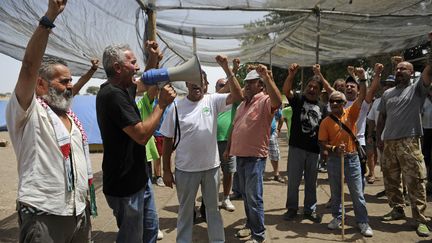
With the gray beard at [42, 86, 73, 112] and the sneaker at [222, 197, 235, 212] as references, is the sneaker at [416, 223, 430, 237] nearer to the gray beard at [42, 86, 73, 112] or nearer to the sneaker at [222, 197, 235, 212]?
the sneaker at [222, 197, 235, 212]

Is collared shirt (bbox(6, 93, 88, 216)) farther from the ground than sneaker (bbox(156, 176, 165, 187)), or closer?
farther from the ground

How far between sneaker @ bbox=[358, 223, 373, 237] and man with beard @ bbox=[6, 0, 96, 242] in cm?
318

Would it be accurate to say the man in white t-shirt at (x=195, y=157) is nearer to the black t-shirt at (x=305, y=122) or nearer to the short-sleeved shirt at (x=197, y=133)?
the short-sleeved shirt at (x=197, y=133)

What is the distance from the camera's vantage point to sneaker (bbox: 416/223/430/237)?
409 cm

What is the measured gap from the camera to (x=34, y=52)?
5.92 feet

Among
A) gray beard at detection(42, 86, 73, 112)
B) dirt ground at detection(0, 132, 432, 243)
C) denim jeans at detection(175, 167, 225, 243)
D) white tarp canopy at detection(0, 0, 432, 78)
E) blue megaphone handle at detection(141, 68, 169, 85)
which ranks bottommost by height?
dirt ground at detection(0, 132, 432, 243)

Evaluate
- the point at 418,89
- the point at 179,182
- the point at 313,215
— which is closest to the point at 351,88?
the point at 418,89

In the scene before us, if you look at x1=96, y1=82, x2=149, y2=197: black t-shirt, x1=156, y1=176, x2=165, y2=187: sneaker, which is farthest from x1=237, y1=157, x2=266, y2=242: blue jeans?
x1=156, y1=176, x2=165, y2=187: sneaker

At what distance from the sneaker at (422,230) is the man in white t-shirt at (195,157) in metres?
2.20

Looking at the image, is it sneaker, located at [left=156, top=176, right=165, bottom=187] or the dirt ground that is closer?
the dirt ground

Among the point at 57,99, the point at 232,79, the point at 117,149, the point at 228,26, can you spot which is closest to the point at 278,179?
the point at 228,26

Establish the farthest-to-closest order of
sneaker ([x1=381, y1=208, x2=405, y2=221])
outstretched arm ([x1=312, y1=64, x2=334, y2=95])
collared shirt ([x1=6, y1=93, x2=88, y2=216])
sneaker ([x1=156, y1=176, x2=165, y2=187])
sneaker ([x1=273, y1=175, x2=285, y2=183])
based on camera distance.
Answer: sneaker ([x1=273, y1=175, x2=285, y2=183])
sneaker ([x1=156, y1=176, x2=165, y2=187])
sneaker ([x1=381, y1=208, x2=405, y2=221])
outstretched arm ([x1=312, y1=64, x2=334, y2=95])
collared shirt ([x1=6, y1=93, x2=88, y2=216])

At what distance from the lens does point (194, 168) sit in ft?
11.8

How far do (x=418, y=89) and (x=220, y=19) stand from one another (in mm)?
3115
